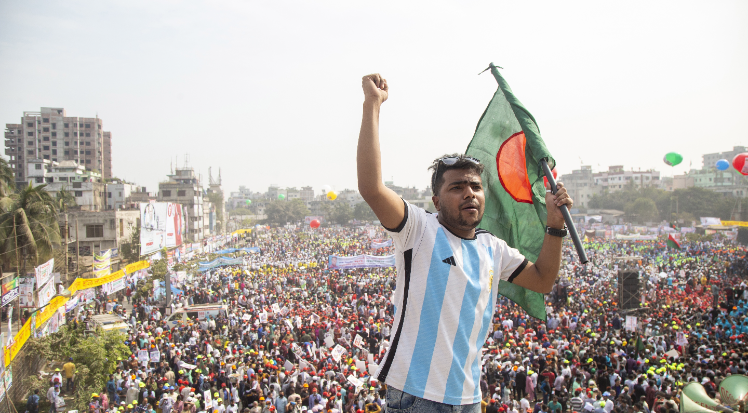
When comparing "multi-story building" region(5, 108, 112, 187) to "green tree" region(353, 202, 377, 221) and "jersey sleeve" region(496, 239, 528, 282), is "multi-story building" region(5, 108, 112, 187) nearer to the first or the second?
"green tree" region(353, 202, 377, 221)

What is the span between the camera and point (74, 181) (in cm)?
4238

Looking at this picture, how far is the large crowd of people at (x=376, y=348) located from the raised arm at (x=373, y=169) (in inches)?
116

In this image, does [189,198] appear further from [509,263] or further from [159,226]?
[509,263]

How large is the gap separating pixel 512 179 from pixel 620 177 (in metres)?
87.9

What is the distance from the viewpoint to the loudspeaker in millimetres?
13266

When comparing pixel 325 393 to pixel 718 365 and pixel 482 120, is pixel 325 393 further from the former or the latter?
pixel 718 365

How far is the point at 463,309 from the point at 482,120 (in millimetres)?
1399

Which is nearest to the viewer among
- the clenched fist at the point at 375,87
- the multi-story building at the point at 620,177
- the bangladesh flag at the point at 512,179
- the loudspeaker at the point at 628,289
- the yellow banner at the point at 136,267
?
the clenched fist at the point at 375,87

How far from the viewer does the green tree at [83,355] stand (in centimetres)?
880

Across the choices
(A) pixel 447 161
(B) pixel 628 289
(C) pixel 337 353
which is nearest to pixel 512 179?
(A) pixel 447 161

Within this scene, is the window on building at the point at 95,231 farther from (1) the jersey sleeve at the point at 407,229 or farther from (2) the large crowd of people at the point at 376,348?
(1) the jersey sleeve at the point at 407,229

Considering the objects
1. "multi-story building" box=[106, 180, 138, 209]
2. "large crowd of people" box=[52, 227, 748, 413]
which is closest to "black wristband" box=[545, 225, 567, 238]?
"large crowd of people" box=[52, 227, 748, 413]

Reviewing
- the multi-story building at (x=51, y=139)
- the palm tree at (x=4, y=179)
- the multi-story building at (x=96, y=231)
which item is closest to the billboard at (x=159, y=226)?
the multi-story building at (x=96, y=231)

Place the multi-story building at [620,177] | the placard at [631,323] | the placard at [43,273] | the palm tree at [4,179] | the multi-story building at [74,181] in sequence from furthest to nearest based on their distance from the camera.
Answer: the multi-story building at [620,177] < the multi-story building at [74,181] < the palm tree at [4,179] < the placard at [631,323] < the placard at [43,273]
